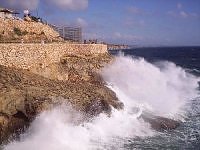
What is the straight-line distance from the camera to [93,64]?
24125mm

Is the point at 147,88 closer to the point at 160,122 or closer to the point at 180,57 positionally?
the point at 160,122

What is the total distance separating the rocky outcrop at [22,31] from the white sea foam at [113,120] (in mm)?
5313


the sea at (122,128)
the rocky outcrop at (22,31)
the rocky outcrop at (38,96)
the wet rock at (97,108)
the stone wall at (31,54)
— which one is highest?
the rocky outcrop at (22,31)

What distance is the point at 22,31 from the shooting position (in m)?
25.7

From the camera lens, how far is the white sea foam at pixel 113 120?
47.2 feet

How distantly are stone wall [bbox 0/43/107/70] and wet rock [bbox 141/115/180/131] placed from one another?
610 centimetres

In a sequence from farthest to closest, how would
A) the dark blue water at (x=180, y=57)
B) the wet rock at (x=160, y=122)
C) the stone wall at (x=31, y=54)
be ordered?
the dark blue water at (x=180, y=57) < the stone wall at (x=31, y=54) < the wet rock at (x=160, y=122)

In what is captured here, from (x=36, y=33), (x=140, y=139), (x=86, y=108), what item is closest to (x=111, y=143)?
(x=140, y=139)

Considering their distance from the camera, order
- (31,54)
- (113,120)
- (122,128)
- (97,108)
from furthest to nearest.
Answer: (31,54) < (113,120) < (97,108) < (122,128)

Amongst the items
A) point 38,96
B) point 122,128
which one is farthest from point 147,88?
point 38,96

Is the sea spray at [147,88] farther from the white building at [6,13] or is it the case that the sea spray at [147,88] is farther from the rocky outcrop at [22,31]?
the white building at [6,13]

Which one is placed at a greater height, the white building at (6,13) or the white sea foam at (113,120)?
the white building at (6,13)

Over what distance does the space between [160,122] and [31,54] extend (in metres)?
7.26

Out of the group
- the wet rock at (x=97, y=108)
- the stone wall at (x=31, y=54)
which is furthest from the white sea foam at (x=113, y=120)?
the stone wall at (x=31, y=54)
